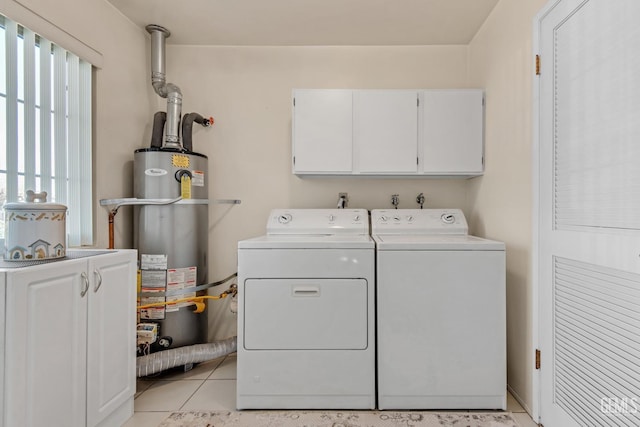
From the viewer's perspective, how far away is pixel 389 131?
2297 millimetres

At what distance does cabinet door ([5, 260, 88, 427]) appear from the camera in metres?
1.10

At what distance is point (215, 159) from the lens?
2656 mm

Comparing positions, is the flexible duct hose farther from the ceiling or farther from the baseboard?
the baseboard

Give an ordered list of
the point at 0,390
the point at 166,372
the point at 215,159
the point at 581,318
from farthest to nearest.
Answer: the point at 215,159
the point at 166,372
the point at 581,318
the point at 0,390

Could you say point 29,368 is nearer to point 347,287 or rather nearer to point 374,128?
point 347,287

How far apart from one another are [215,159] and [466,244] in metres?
1.96

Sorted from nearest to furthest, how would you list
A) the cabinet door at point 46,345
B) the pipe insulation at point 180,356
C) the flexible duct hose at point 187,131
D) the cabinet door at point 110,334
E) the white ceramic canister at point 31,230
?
the cabinet door at point 46,345
the white ceramic canister at point 31,230
the cabinet door at point 110,334
the pipe insulation at point 180,356
the flexible duct hose at point 187,131

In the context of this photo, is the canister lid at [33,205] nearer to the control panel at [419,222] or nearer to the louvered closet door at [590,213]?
the control panel at [419,222]

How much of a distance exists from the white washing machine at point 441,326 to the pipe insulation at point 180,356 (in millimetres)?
1118

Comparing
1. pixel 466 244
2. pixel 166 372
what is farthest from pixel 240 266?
pixel 466 244

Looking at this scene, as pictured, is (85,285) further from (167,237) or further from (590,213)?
(590,213)

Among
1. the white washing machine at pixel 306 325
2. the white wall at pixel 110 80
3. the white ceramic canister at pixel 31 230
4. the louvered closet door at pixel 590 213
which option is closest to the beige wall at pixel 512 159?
the louvered closet door at pixel 590 213

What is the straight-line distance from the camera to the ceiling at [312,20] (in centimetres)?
209

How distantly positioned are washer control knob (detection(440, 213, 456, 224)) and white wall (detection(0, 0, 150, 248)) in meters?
2.21
